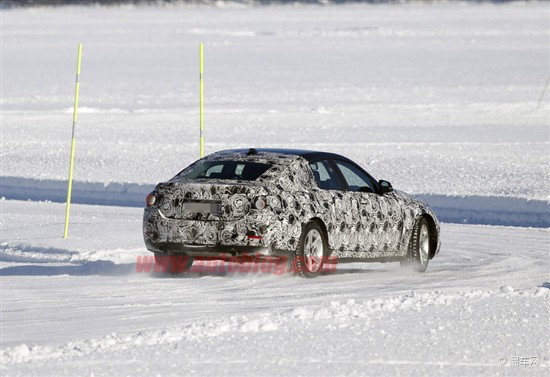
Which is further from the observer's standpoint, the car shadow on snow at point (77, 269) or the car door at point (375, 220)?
the car shadow on snow at point (77, 269)

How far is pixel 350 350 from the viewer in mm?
8195

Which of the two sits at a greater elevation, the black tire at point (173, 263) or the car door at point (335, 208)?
the car door at point (335, 208)

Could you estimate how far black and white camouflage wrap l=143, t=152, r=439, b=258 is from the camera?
11844mm

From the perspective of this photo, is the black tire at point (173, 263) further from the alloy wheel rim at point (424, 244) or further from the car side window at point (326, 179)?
the alloy wheel rim at point (424, 244)

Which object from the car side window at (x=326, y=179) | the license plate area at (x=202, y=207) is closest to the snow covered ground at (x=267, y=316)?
the license plate area at (x=202, y=207)

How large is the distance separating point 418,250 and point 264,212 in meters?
2.61

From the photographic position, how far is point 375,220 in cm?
1327

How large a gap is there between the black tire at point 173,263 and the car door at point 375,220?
1723 millimetres

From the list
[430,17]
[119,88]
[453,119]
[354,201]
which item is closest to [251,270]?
[354,201]

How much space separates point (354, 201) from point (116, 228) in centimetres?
467

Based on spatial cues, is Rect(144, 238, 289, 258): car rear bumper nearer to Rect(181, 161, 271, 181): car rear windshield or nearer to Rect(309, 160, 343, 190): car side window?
Rect(181, 161, 271, 181): car rear windshield

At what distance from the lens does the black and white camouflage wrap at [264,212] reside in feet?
38.9

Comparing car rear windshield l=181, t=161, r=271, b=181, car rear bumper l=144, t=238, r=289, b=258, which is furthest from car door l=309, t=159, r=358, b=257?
car rear bumper l=144, t=238, r=289, b=258

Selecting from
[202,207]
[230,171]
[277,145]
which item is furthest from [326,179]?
[277,145]
